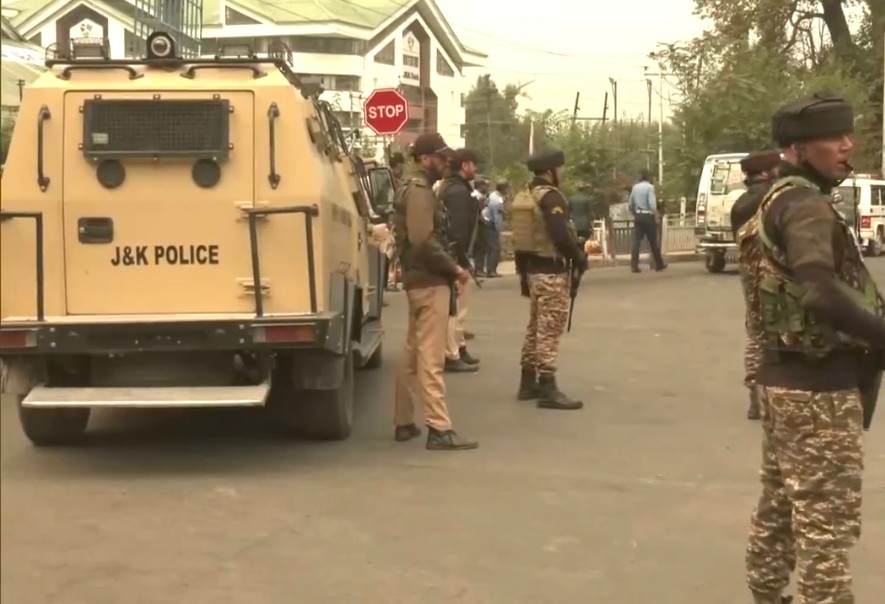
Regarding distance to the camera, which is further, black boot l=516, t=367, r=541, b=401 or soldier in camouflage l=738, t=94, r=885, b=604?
black boot l=516, t=367, r=541, b=401

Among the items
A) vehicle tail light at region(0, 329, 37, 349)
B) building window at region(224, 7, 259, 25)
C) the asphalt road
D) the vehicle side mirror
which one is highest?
building window at region(224, 7, 259, 25)

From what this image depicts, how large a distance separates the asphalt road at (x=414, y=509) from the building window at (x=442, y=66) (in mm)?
64341

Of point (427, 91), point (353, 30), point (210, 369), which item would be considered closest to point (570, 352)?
point (210, 369)

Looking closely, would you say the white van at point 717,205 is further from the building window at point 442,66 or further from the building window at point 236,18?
the building window at point 442,66

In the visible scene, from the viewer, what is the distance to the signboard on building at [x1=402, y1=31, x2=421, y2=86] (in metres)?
67.5

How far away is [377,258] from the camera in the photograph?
10469 millimetres

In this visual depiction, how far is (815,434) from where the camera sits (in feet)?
12.9

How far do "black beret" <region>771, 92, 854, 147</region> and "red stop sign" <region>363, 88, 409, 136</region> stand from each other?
43.3 ft

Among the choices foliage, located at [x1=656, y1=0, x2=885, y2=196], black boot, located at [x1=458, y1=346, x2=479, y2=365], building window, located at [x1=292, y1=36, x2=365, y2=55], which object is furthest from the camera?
building window, located at [x1=292, y1=36, x2=365, y2=55]

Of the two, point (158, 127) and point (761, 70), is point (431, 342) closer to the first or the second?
point (158, 127)

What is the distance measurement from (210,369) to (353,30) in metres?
56.9

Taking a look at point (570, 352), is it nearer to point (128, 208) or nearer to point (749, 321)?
point (128, 208)

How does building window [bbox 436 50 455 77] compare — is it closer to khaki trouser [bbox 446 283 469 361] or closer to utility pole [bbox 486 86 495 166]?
utility pole [bbox 486 86 495 166]

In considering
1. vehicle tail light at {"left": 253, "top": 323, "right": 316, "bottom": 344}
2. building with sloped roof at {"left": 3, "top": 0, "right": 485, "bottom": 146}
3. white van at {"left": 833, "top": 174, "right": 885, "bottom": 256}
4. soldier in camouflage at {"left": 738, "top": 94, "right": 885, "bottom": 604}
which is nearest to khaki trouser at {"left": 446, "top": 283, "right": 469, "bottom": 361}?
vehicle tail light at {"left": 253, "top": 323, "right": 316, "bottom": 344}
